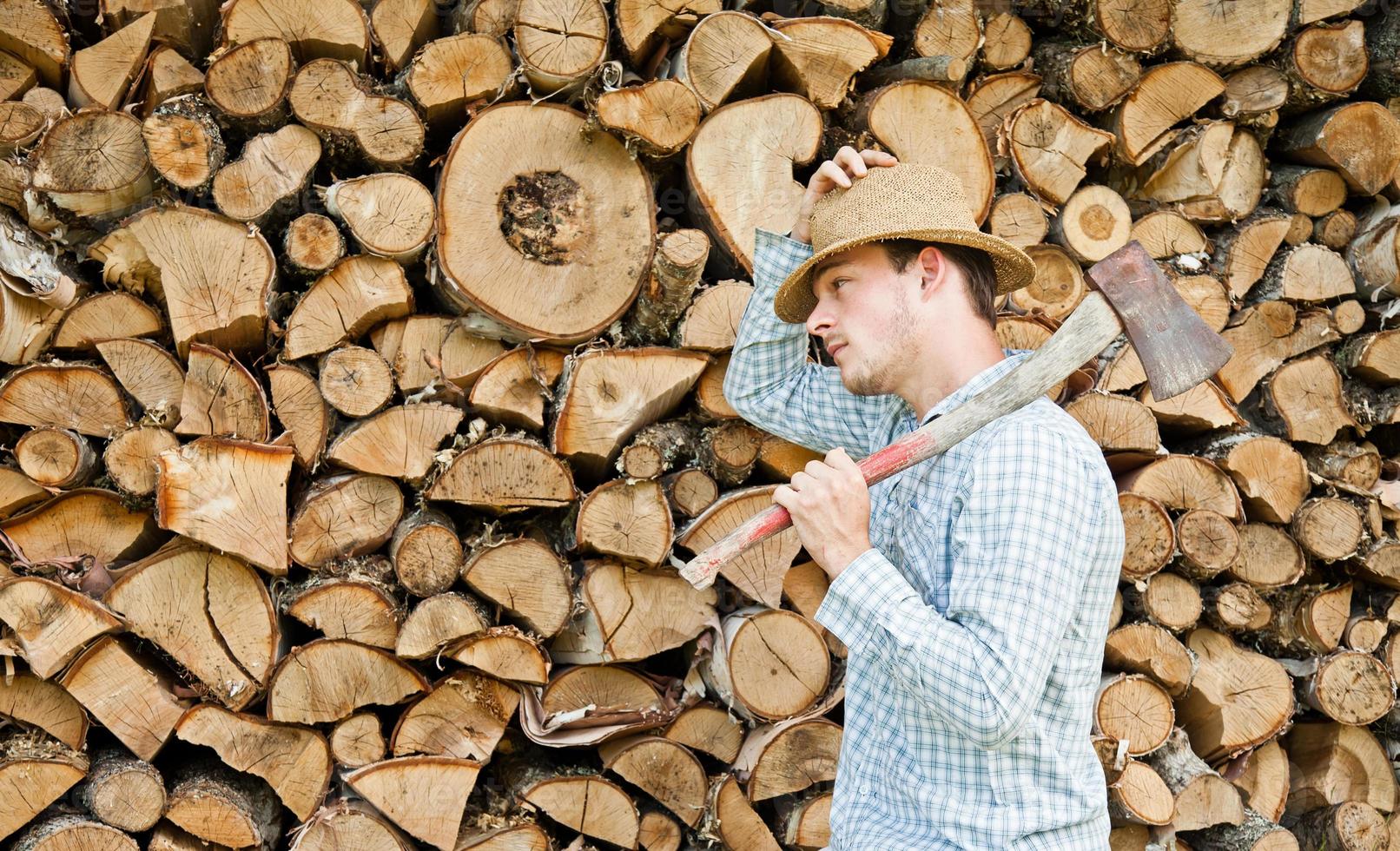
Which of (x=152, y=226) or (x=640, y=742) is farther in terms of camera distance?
(x=640, y=742)

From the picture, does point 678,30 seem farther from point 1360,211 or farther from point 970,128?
point 1360,211

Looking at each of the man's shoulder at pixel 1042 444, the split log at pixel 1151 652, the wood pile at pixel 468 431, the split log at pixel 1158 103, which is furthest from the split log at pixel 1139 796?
the split log at pixel 1158 103

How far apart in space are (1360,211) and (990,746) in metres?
2.82

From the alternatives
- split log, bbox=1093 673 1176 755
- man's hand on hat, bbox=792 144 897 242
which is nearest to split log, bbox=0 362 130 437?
man's hand on hat, bbox=792 144 897 242

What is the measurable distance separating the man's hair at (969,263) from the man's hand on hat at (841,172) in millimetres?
198

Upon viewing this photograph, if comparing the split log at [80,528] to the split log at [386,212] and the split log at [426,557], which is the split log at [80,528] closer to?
the split log at [426,557]

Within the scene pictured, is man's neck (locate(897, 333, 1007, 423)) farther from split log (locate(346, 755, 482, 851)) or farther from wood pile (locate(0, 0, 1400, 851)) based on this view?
split log (locate(346, 755, 482, 851))

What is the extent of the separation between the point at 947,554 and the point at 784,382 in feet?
2.49

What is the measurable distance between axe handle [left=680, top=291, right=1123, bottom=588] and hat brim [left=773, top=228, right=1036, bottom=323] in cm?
23

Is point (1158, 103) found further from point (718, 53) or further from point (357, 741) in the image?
point (357, 741)

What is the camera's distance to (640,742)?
2.91 meters

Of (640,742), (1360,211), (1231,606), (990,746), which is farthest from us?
(1360,211)

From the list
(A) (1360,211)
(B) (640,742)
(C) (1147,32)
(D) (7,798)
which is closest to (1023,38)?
(C) (1147,32)

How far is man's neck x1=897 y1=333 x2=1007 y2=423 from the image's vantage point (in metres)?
2.09
